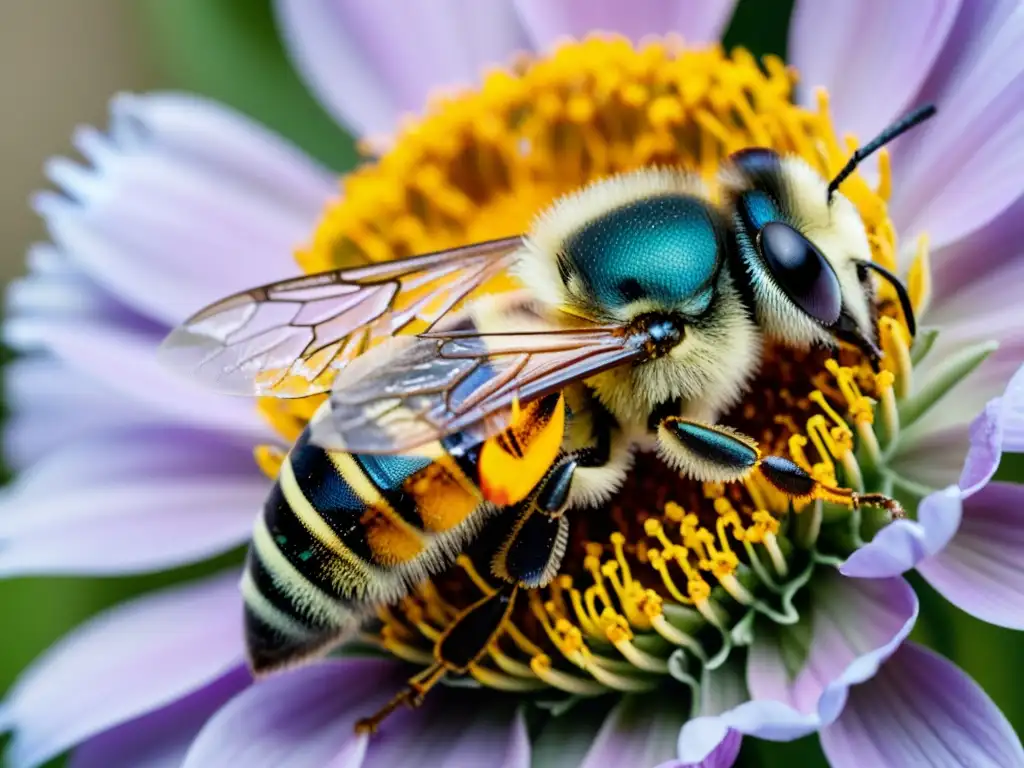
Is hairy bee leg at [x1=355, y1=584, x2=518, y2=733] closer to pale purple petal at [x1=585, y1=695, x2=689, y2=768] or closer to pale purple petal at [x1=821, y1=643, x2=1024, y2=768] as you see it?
pale purple petal at [x1=585, y1=695, x2=689, y2=768]

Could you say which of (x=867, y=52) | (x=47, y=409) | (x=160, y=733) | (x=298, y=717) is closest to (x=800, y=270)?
(x=867, y=52)

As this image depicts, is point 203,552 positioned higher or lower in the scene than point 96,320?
lower

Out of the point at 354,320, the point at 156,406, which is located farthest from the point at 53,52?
the point at 354,320

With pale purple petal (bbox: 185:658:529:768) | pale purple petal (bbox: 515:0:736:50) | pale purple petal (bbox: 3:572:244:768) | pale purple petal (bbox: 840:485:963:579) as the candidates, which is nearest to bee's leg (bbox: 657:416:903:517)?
pale purple petal (bbox: 840:485:963:579)

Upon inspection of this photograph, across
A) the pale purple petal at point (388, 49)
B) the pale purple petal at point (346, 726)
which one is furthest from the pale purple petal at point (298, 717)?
the pale purple petal at point (388, 49)

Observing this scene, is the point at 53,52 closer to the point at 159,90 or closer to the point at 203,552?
the point at 159,90

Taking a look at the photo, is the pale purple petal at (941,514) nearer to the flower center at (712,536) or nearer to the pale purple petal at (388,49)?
the flower center at (712,536)
